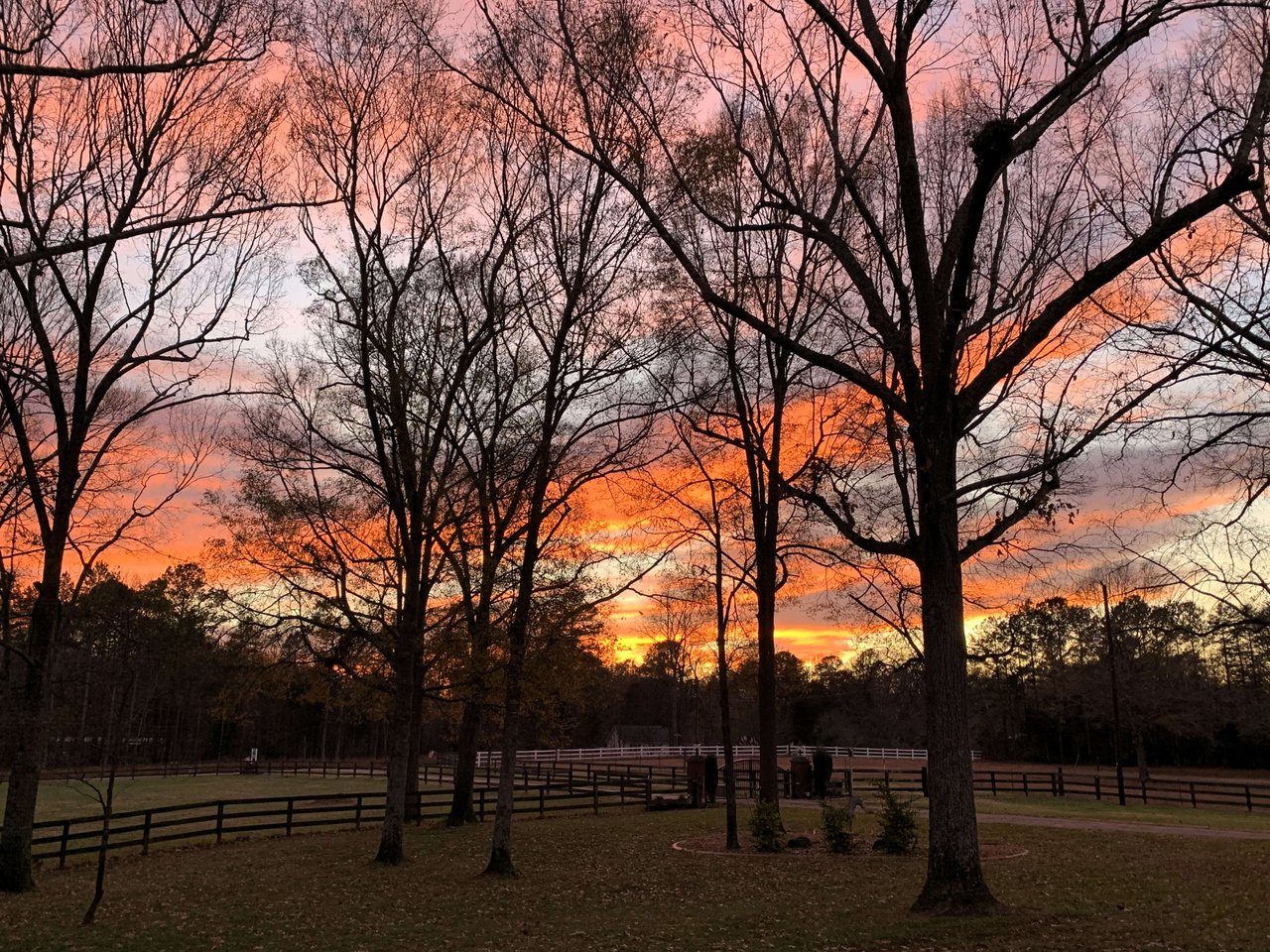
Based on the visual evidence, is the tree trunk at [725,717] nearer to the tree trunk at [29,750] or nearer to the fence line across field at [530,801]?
the fence line across field at [530,801]

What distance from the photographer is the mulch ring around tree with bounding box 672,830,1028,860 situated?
51.8ft

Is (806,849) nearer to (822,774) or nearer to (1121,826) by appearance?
(1121,826)

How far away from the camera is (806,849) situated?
55.0 feet

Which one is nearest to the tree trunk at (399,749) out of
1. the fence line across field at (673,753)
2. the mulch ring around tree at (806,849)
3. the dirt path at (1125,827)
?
the mulch ring around tree at (806,849)

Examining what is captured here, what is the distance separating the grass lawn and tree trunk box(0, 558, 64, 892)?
2.05ft

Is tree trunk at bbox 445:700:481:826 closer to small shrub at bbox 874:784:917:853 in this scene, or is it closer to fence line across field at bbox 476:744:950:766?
small shrub at bbox 874:784:917:853

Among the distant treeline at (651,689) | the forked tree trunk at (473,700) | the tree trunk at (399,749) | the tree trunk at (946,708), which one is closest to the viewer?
the tree trunk at (946,708)

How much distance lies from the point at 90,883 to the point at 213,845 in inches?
240

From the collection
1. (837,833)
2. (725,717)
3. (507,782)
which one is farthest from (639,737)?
(507,782)

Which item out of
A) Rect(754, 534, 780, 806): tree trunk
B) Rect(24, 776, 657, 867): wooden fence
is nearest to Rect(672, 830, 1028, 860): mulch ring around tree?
Rect(754, 534, 780, 806): tree trunk

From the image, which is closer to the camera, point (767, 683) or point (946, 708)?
point (946, 708)

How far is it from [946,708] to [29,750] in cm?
1373

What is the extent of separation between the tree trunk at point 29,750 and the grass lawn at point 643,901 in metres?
0.63

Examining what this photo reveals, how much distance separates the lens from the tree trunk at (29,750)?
1314 cm
